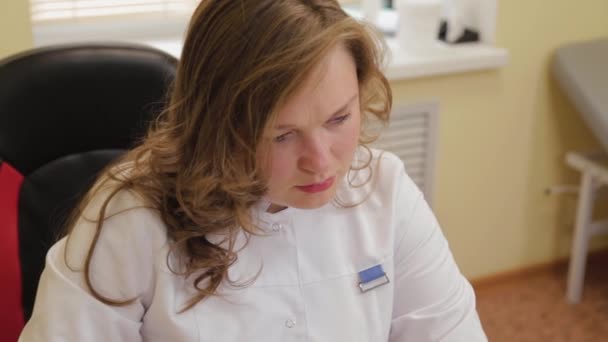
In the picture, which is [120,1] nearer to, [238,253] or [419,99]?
[419,99]

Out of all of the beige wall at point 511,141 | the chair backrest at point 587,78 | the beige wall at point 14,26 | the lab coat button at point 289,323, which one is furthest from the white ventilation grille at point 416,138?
the lab coat button at point 289,323

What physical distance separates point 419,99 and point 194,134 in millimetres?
1504

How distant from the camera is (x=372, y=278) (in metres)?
1.21

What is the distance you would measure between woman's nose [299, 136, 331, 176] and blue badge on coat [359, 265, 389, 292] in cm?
26

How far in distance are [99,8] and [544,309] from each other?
5.76 ft

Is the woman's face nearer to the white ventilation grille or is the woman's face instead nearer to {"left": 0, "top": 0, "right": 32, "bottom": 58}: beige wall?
{"left": 0, "top": 0, "right": 32, "bottom": 58}: beige wall

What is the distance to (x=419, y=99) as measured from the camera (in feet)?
8.11

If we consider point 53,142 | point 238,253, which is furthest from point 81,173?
point 238,253

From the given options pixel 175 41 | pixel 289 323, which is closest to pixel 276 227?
pixel 289 323

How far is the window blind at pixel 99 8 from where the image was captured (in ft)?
7.38

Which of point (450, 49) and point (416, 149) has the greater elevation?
point (450, 49)

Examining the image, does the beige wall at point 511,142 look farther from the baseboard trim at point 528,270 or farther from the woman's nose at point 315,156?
the woman's nose at point 315,156

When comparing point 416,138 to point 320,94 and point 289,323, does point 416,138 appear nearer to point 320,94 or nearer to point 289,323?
point 289,323

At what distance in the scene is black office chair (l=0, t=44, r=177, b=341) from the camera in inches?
50.0
